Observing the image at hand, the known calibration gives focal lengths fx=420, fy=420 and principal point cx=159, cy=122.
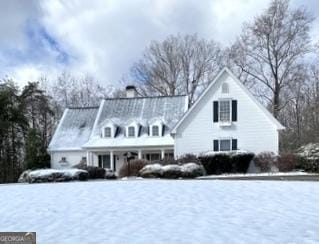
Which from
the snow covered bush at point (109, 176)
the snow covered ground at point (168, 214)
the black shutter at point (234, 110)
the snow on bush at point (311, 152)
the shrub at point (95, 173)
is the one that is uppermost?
the black shutter at point (234, 110)

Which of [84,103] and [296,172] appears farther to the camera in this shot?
[84,103]

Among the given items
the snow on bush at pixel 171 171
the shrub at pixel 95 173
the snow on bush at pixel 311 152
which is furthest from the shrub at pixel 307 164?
the shrub at pixel 95 173

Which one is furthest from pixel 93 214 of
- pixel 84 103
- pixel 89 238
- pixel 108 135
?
pixel 84 103

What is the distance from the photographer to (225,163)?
2461cm

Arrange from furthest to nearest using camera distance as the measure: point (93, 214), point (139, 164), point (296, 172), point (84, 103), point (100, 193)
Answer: point (84, 103)
point (139, 164)
point (296, 172)
point (100, 193)
point (93, 214)

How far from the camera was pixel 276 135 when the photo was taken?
26.0 metres

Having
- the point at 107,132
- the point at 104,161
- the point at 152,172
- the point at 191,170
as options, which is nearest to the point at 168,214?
the point at 152,172

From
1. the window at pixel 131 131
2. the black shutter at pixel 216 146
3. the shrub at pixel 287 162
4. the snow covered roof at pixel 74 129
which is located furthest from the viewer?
the snow covered roof at pixel 74 129

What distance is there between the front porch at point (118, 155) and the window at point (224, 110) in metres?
5.29

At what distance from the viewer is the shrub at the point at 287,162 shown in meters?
23.9

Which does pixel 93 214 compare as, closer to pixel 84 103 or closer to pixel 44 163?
pixel 44 163

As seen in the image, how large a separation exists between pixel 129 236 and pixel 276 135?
19943mm

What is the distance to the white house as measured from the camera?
87.1 feet

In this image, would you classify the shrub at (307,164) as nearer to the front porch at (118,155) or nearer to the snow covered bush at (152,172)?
the snow covered bush at (152,172)
